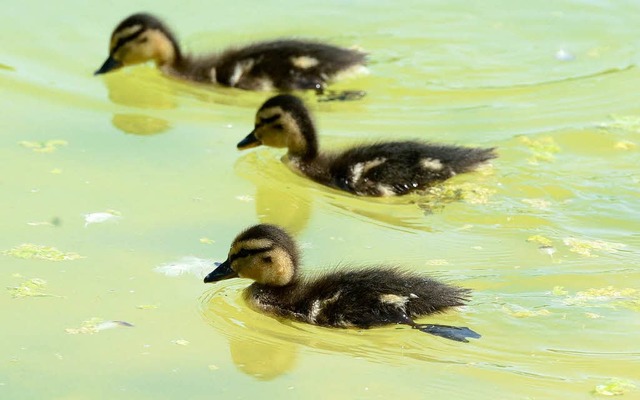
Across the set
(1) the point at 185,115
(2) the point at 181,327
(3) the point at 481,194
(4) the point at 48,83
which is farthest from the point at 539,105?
(2) the point at 181,327

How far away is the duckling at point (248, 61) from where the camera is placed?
8102mm

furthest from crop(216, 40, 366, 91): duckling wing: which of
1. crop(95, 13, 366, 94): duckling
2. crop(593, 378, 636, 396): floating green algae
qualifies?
crop(593, 378, 636, 396): floating green algae

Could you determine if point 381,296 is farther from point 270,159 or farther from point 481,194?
point 270,159

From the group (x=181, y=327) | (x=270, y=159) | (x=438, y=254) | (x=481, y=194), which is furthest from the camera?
(x=270, y=159)

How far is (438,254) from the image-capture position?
5.83 metres

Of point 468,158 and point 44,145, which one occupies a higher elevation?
point 468,158

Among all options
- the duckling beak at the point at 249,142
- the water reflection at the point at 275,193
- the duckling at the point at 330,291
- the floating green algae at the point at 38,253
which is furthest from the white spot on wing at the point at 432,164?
the floating green algae at the point at 38,253

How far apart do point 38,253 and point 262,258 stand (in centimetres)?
103

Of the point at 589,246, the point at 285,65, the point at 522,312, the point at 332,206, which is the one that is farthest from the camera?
the point at 285,65

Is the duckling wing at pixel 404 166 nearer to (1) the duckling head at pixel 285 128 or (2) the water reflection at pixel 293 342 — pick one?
(1) the duckling head at pixel 285 128

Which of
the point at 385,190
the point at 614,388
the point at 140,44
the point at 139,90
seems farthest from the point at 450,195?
the point at 140,44

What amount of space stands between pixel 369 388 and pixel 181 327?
2.76ft

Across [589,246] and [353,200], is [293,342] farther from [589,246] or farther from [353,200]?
[353,200]

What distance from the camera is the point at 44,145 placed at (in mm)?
6969
